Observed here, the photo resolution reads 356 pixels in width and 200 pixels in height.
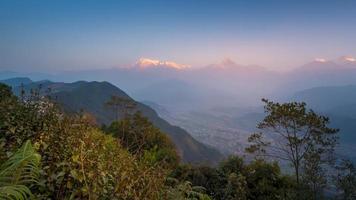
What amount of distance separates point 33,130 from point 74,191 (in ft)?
5.57

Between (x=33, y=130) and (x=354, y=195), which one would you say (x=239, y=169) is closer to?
(x=354, y=195)

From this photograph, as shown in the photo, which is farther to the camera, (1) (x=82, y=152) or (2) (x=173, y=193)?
(2) (x=173, y=193)

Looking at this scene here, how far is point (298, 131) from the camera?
2492 cm

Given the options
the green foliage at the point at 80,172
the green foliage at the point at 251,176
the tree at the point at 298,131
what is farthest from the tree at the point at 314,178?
the green foliage at the point at 80,172

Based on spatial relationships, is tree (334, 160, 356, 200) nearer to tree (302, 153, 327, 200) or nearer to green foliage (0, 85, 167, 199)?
tree (302, 153, 327, 200)

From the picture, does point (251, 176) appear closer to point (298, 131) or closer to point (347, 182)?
point (298, 131)

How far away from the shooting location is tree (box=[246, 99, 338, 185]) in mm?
22391

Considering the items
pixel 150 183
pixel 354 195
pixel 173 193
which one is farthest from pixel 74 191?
pixel 354 195

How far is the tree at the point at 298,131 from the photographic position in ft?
73.5

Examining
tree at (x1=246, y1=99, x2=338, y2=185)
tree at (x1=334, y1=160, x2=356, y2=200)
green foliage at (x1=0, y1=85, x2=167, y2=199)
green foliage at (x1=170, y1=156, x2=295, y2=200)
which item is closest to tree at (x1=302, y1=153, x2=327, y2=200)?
tree at (x1=334, y1=160, x2=356, y2=200)

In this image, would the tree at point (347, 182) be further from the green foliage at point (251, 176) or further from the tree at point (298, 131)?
the tree at point (298, 131)

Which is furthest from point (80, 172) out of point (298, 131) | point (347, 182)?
point (298, 131)

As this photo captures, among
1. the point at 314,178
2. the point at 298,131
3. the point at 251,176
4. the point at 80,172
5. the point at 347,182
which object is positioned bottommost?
the point at 251,176

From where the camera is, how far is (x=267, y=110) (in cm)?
2502
